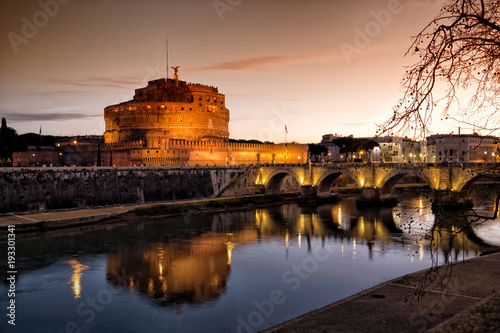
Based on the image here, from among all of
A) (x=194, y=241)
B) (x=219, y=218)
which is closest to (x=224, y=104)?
(x=219, y=218)

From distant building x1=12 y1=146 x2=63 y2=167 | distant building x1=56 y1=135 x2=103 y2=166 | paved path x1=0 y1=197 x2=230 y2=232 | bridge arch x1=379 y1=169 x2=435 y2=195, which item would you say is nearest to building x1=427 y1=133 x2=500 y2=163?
bridge arch x1=379 y1=169 x2=435 y2=195

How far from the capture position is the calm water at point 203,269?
12.0 m

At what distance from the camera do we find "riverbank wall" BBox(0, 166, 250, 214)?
28.3m

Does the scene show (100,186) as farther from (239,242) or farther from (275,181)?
(275,181)

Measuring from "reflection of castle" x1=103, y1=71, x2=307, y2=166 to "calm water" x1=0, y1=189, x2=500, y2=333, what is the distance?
19021 millimetres

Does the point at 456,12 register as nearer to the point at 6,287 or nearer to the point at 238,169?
the point at 6,287

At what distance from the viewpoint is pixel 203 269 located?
17.0 meters

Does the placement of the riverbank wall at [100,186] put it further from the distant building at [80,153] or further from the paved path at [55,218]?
the distant building at [80,153]

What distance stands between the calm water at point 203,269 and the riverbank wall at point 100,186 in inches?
261

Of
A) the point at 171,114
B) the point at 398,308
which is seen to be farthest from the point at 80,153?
the point at 398,308

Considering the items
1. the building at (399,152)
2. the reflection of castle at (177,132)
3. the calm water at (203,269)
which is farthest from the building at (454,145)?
the calm water at (203,269)

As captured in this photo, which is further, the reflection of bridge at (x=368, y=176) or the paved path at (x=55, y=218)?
the reflection of bridge at (x=368, y=176)

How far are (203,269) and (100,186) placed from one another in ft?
61.6

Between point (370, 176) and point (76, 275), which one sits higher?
point (370, 176)
